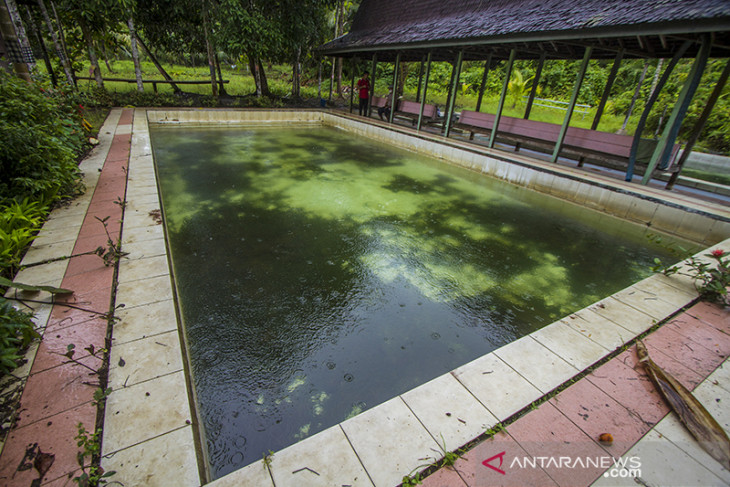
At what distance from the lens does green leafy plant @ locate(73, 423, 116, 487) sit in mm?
1549

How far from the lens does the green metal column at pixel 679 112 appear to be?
5520 mm

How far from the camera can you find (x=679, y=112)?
19.5ft

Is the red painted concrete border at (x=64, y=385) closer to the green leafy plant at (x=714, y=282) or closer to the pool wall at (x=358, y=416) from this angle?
the pool wall at (x=358, y=416)

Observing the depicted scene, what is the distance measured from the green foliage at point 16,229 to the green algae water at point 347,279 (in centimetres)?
143

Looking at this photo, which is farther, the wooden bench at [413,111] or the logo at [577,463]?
the wooden bench at [413,111]

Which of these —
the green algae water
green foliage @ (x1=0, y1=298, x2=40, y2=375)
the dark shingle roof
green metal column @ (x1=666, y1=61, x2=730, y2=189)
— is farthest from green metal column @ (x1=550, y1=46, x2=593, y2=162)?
green foliage @ (x1=0, y1=298, x2=40, y2=375)

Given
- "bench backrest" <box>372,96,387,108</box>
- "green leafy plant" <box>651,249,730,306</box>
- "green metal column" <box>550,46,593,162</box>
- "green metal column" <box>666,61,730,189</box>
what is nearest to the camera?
"green leafy plant" <box>651,249,730,306</box>

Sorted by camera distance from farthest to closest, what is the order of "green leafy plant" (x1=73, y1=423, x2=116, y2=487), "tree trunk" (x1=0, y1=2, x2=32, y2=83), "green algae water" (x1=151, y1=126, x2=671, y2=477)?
"tree trunk" (x1=0, y1=2, x2=32, y2=83) < "green algae water" (x1=151, y1=126, x2=671, y2=477) < "green leafy plant" (x1=73, y1=423, x2=116, y2=487)

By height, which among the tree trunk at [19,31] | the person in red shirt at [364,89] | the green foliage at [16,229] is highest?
the tree trunk at [19,31]

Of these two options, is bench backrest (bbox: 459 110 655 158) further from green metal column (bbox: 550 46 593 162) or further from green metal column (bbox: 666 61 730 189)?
green metal column (bbox: 666 61 730 189)

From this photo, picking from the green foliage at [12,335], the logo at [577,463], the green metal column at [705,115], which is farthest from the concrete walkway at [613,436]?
the green metal column at [705,115]

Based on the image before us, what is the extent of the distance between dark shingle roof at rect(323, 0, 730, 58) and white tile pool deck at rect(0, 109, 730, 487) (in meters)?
4.25

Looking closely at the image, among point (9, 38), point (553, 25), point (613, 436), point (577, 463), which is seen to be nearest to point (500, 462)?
point (577, 463)

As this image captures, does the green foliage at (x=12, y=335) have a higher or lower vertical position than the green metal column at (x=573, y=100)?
lower
